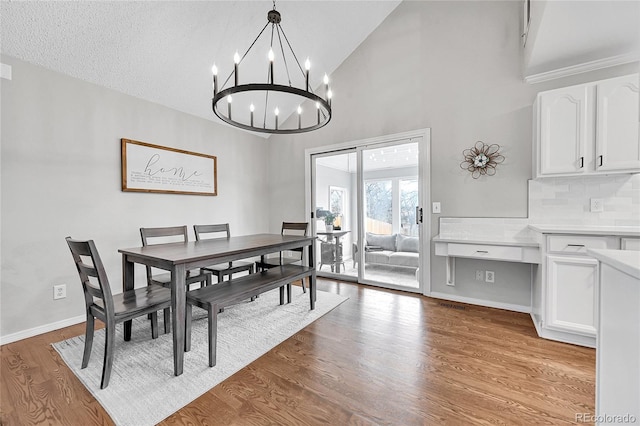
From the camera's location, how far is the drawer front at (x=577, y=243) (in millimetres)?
2002

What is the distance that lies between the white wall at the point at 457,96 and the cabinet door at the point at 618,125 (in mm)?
414

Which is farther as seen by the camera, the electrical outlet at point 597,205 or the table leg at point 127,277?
the electrical outlet at point 597,205

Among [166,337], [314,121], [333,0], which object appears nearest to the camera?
[166,337]

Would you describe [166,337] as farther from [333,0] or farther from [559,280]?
[333,0]

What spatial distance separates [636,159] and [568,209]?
0.61 metres

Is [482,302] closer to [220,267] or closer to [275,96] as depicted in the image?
[220,267]

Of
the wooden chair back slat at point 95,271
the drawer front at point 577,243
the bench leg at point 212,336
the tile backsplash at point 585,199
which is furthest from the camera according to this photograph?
the tile backsplash at point 585,199

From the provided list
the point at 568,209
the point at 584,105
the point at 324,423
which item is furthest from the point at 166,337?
the point at 584,105

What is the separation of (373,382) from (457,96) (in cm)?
312

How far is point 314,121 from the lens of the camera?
4312 millimetres

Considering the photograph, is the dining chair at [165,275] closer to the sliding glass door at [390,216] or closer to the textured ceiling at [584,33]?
the sliding glass door at [390,216]

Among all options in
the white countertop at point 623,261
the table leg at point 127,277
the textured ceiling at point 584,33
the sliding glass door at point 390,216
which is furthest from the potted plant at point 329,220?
the white countertop at point 623,261

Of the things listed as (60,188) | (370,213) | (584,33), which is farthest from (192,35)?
(584,33)

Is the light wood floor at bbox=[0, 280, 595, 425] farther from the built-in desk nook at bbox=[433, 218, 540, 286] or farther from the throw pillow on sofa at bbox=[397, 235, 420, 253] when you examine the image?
the throw pillow on sofa at bbox=[397, 235, 420, 253]
